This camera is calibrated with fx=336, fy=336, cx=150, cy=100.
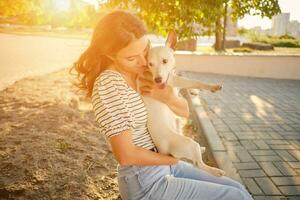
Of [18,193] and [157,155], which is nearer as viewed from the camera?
[157,155]

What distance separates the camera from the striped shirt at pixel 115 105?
7.32ft

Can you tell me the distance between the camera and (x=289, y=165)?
15.7 ft

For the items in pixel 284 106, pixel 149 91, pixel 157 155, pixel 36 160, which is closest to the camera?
pixel 157 155

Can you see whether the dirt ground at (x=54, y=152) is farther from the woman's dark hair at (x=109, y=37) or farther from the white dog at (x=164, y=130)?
the woman's dark hair at (x=109, y=37)

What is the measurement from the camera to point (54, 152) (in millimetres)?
4969

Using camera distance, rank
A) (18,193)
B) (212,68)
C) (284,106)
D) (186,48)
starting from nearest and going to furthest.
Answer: (18,193), (284,106), (212,68), (186,48)

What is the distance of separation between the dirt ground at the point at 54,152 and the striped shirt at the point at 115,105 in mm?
1924

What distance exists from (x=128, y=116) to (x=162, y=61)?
145 centimetres

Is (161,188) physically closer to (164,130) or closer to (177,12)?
(164,130)

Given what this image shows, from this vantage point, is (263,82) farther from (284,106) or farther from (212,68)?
(284,106)

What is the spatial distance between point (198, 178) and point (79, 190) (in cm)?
185

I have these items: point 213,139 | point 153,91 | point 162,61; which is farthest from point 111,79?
point 213,139

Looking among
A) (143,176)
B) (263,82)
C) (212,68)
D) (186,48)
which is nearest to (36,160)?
(143,176)

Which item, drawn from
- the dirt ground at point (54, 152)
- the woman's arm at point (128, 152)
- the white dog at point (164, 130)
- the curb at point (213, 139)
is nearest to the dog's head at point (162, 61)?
the white dog at point (164, 130)
